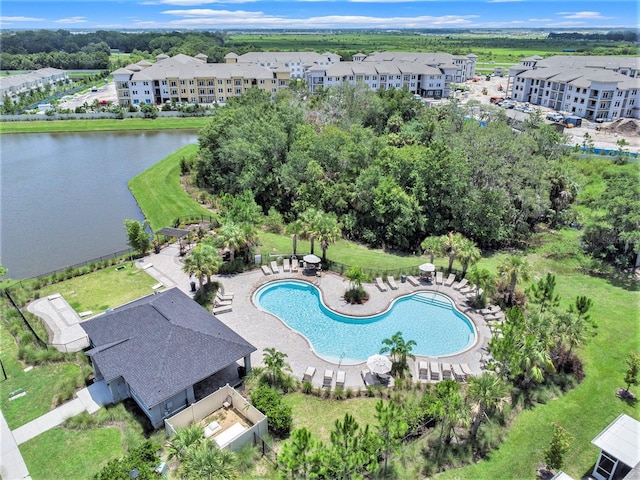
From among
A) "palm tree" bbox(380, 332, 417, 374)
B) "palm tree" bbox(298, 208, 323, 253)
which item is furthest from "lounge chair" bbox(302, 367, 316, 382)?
"palm tree" bbox(298, 208, 323, 253)

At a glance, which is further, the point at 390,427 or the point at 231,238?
the point at 231,238

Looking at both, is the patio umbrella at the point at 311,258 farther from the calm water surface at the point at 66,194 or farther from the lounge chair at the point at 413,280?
the calm water surface at the point at 66,194

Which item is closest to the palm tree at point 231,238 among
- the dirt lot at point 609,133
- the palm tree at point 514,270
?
the palm tree at point 514,270

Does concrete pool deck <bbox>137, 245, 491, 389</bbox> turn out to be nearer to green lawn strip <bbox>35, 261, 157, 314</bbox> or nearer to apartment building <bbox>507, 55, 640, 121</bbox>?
green lawn strip <bbox>35, 261, 157, 314</bbox>

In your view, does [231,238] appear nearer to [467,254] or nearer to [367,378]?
[367,378]

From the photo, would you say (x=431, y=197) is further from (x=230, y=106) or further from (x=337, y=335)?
(x=230, y=106)

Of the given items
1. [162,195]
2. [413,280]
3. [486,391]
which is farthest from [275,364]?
[162,195]
